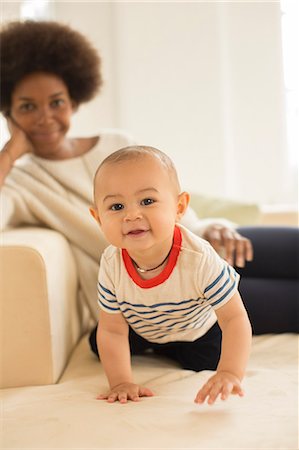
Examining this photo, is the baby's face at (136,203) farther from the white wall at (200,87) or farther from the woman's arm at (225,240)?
the white wall at (200,87)

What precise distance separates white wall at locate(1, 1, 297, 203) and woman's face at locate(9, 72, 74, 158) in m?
1.81

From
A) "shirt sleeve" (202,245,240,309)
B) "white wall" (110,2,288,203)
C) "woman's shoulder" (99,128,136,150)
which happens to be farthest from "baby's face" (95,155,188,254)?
"white wall" (110,2,288,203)

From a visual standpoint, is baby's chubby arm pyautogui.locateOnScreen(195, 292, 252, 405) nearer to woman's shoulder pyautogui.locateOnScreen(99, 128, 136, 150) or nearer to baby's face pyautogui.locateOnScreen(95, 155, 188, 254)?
baby's face pyautogui.locateOnScreen(95, 155, 188, 254)

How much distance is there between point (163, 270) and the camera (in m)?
1.13

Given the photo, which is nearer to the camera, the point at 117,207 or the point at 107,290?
the point at 117,207

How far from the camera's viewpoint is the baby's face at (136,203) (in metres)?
1.02

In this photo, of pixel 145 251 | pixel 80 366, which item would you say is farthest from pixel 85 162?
pixel 145 251

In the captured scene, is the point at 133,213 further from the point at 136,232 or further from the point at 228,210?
the point at 228,210

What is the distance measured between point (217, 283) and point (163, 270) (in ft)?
0.33

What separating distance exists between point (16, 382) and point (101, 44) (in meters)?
2.67

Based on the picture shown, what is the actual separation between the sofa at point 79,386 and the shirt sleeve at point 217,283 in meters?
0.18

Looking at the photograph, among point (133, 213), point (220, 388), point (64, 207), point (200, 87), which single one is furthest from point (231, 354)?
point (200, 87)

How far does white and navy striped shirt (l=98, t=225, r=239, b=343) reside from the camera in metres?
1.11

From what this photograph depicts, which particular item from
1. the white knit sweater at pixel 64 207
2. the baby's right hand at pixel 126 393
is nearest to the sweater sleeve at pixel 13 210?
the white knit sweater at pixel 64 207
